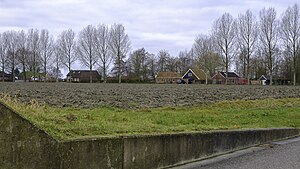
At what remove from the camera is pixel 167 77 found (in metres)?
122

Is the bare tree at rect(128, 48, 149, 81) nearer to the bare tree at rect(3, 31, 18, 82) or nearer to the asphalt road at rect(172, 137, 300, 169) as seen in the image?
the bare tree at rect(3, 31, 18, 82)

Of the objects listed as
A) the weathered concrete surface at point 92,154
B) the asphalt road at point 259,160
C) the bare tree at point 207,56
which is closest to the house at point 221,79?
the bare tree at point 207,56

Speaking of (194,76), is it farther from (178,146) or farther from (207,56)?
(178,146)

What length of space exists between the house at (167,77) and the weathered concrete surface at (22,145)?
110 meters

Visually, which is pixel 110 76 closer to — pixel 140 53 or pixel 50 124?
pixel 140 53

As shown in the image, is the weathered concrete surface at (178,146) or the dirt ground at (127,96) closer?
the weathered concrete surface at (178,146)

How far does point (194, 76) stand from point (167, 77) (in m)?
9.26

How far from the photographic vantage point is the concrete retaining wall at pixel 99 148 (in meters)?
5.36

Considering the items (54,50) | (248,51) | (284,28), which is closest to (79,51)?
(54,50)

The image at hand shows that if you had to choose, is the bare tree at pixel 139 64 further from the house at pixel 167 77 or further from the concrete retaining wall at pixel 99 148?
the concrete retaining wall at pixel 99 148

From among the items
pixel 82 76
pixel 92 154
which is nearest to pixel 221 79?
pixel 82 76

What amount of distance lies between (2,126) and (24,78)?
356 ft

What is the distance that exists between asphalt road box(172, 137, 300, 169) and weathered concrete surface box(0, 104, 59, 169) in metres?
3.09

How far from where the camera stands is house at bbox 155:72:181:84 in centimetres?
11820
